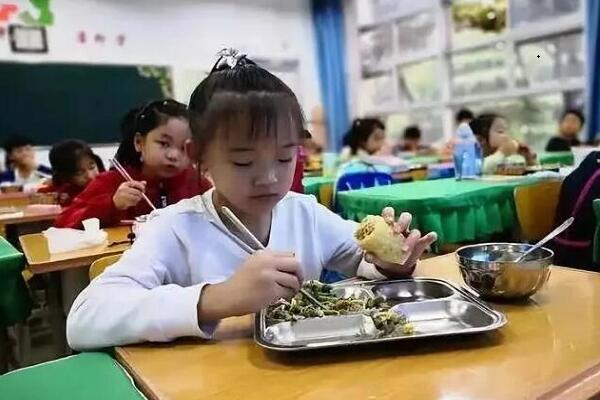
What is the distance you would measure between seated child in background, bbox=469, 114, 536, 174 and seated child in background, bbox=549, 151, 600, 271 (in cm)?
93

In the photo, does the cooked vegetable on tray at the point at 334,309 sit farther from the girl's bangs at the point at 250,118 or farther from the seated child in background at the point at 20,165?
the seated child in background at the point at 20,165

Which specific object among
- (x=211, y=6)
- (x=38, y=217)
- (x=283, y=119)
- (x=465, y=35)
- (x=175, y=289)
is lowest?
(x=38, y=217)

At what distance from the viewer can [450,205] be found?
7.59 ft

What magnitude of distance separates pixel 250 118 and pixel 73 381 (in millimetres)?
455

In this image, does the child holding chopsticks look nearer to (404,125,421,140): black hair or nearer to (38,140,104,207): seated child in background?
(38,140,104,207): seated child in background

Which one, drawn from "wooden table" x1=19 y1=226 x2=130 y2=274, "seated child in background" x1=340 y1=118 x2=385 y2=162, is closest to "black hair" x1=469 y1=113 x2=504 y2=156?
"seated child in background" x1=340 y1=118 x2=385 y2=162

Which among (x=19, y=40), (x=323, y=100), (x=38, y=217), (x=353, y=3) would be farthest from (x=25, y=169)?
(x=353, y=3)

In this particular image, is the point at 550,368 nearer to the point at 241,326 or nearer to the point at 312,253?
the point at 241,326

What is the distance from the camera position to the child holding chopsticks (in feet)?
2.51

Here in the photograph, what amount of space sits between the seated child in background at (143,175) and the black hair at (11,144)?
360 cm

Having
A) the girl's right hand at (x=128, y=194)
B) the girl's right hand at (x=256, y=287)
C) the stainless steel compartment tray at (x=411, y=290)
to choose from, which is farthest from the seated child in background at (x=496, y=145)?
the girl's right hand at (x=256, y=287)

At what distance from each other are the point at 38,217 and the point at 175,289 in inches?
93.0

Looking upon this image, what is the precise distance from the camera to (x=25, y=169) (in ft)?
17.6

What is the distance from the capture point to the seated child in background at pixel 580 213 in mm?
2125
